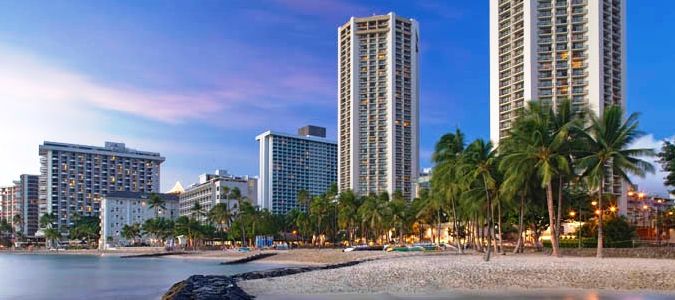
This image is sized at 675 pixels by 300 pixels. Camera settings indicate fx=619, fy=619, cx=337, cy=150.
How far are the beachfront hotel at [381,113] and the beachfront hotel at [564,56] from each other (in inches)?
2033

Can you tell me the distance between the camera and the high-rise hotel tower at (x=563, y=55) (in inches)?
5246

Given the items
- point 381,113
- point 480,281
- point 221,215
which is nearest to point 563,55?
point 381,113

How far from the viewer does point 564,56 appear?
→ 5359 inches

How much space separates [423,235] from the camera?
141m

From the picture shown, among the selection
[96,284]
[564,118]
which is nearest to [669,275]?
[564,118]

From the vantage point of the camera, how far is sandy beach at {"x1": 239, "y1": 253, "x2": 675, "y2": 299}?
103 feet

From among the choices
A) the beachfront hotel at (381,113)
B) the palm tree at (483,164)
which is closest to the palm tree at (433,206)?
the palm tree at (483,164)

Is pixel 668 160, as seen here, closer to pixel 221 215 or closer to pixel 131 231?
pixel 221 215

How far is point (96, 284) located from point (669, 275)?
39413 mm

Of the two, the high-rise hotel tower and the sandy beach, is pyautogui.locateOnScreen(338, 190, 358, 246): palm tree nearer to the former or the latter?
the high-rise hotel tower

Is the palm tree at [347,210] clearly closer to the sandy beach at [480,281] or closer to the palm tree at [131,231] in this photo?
the sandy beach at [480,281]

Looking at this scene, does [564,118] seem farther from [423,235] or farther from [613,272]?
[423,235]

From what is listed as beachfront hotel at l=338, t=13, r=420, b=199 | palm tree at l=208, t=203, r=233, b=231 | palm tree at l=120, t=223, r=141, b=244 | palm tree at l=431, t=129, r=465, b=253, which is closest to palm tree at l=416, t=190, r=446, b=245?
palm tree at l=431, t=129, r=465, b=253

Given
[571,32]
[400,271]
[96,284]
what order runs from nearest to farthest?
[400,271] → [96,284] → [571,32]
